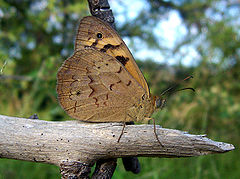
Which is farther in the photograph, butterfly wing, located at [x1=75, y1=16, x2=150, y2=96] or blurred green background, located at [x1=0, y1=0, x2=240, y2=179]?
blurred green background, located at [x1=0, y1=0, x2=240, y2=179]

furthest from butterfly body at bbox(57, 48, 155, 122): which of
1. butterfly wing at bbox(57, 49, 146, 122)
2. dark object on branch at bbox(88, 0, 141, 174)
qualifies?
dark object on branch at bbox(88, 0, 141, 174)

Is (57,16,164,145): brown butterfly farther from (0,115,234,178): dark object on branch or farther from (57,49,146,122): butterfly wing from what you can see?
(0,115,234,178): dark object on branch

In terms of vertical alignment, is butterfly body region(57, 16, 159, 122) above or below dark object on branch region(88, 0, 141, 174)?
below

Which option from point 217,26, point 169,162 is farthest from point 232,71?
point 169,162

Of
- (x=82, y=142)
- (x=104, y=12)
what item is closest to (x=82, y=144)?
(x=82, y=142)

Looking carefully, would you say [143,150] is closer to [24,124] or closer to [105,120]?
[105,120]

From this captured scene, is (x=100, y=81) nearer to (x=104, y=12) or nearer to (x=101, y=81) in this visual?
(x=101, y=81)
